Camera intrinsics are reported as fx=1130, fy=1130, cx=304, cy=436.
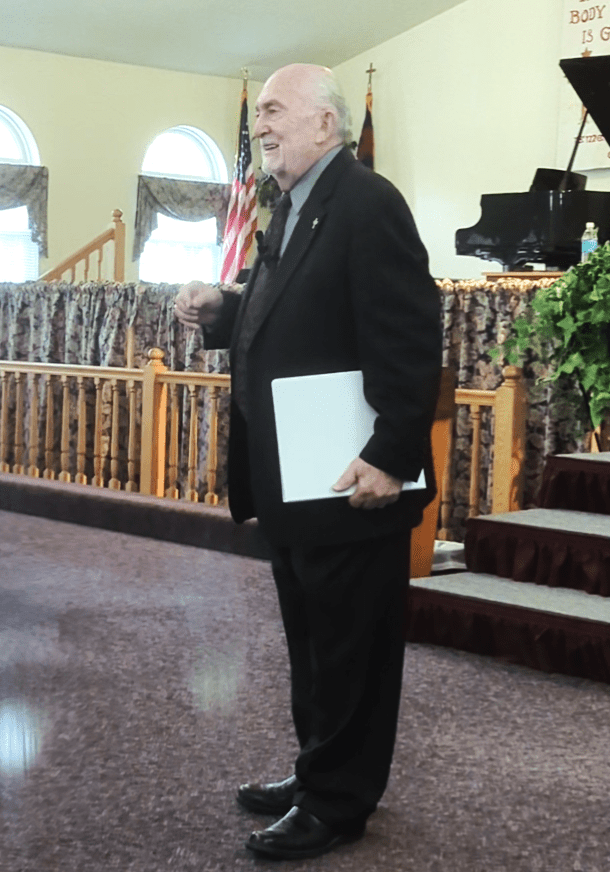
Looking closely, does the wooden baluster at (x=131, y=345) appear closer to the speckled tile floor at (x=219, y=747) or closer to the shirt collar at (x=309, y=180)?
the speckled tile floor at (x=219, y=747)

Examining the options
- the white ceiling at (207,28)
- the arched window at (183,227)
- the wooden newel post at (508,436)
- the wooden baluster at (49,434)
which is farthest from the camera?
the arched window at (183,227)

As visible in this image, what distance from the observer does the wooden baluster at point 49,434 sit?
6328 mm

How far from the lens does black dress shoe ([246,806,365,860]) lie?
1885mm

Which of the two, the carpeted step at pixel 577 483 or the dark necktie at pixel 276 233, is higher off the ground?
the dark necktie at pixel 276 233

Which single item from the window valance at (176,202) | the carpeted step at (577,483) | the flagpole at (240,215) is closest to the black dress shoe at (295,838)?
the carpeted step at (577,483)

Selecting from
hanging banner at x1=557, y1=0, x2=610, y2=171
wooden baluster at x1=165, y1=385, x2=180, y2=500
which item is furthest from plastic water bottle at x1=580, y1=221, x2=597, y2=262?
hanging banner at x1=557, y1=0, x2=610, y2=171

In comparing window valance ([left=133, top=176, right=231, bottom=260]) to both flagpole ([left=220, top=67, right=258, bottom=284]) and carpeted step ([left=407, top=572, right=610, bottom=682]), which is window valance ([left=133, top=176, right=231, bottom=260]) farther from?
carpeted step ([left=407, top=572, right=610, bottom=682])

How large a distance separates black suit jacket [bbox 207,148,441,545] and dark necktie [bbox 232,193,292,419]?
1.1 inches

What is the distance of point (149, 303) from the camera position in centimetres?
654

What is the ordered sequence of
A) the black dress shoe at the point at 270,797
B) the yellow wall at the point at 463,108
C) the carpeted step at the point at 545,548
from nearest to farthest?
the black dress shoe at the point at 270,797 < the carpeted step at the point at 545,548 < the yellow wall at the point at 463,108

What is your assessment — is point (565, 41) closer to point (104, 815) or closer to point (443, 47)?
point (443, 47)

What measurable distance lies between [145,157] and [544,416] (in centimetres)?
902

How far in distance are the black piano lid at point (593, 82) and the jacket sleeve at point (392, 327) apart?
4.43 meters

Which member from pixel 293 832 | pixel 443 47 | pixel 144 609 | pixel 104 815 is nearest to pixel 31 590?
pixel 144 609
